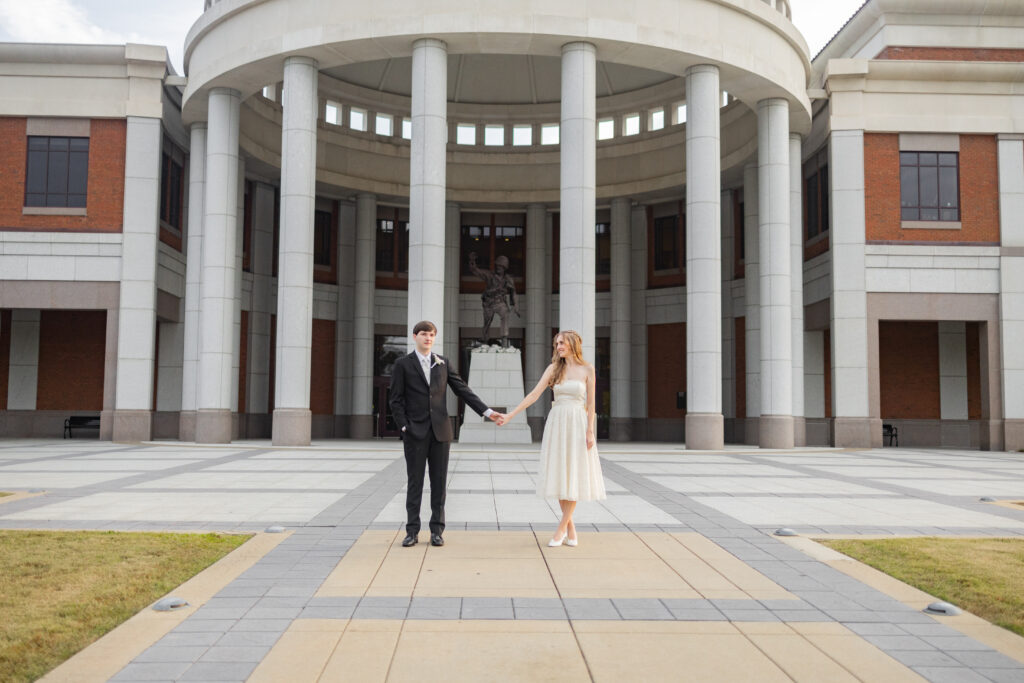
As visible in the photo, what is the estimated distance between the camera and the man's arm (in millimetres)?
8398

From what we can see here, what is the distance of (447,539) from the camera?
870cm

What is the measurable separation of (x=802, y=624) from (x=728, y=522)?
4570 mm

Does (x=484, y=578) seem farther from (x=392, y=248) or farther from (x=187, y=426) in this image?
(x=392, y=248)

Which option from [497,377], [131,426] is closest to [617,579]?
[497,377]

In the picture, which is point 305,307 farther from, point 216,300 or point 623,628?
point 623,628

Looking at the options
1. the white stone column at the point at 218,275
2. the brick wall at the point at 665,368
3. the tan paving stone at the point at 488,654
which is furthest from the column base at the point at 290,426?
the tan paving stone at the point at 488,654

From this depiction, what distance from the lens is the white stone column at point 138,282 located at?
1139 inches

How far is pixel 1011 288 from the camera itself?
29.9 m

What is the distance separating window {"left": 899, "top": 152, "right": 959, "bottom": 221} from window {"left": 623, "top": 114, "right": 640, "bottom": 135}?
1189 centimetres

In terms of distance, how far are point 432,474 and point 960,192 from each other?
91.5 ft

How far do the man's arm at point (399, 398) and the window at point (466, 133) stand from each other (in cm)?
3262

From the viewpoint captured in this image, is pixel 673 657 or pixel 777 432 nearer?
pixel 673 657

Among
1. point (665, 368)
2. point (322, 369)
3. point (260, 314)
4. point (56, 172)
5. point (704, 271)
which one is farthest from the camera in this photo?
point (665, 368)

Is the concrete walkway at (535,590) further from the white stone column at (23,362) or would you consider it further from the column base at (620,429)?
the column base at (620,429)
